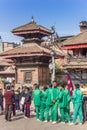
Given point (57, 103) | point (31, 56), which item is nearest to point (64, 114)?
point (57, 103)

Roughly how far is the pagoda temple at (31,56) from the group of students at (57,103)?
1831 cm

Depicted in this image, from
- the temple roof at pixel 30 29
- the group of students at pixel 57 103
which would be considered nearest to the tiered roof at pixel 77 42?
the temple roof at pixel 30 29

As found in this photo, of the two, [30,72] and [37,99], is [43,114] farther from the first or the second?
[30,72]

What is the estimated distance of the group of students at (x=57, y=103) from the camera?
47.8 feet

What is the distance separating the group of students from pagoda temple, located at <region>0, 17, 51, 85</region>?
60.1ft

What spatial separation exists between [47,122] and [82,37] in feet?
65.1

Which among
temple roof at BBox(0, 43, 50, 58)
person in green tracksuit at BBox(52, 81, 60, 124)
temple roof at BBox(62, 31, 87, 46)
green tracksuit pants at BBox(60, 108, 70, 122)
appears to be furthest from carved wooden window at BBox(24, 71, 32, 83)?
green tracksuit pants at BBox(60, 108, 70, 122)

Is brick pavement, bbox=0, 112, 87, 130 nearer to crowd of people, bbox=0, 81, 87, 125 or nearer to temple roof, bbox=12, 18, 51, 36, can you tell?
crowd of people, bbox=0, 81, 87, 125

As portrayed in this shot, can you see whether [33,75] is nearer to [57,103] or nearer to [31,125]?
[57,103]

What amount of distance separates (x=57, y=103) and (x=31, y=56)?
66.7 feet

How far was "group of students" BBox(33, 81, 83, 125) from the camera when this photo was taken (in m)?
14.6

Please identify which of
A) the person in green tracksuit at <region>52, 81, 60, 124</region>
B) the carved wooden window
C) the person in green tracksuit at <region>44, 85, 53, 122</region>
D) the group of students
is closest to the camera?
the group of students

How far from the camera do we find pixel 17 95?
18.8 m

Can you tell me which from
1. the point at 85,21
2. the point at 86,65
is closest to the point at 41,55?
the point at 86,65
